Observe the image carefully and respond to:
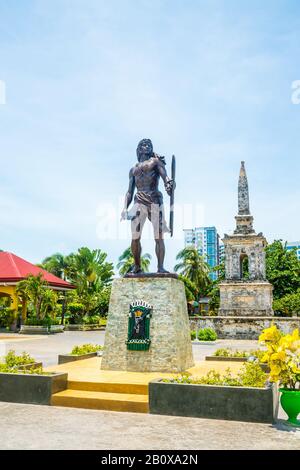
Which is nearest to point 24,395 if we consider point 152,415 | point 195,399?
point 152,415

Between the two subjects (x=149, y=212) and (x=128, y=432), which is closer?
(x=128, y=432)

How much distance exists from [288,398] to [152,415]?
5.83 ft

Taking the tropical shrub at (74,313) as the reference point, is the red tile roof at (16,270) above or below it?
above

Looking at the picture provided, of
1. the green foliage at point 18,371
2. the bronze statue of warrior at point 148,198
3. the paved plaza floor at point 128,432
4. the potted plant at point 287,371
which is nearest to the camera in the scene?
the paved plaza floor at point 128,432

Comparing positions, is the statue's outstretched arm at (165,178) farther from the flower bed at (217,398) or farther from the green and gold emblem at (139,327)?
the flower bed at (217,398)

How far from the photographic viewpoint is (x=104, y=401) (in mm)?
5953

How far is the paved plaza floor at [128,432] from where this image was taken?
4.31 metres

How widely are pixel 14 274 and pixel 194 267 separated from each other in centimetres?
1926

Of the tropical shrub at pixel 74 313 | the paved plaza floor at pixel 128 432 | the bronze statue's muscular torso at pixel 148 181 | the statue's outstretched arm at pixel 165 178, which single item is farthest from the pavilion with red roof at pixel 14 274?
the paved plaza floor at pixel 128 432

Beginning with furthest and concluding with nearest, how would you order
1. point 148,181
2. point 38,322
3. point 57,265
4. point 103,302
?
point 57,265, point 103,302, point 38,322, point 148,181

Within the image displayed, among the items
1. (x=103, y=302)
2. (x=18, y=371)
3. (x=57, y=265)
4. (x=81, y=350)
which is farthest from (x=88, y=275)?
(x=18, y=371)

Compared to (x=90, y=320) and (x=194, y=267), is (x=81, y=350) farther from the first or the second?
(x=194, y=267)

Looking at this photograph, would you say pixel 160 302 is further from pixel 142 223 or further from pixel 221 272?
pixel 221 272

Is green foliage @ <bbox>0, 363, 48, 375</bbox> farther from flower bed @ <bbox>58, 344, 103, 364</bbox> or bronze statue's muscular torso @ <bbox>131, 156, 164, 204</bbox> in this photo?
bronze statue's muscular torso @ <bbox>131, 156, 164, 204</bbox>
